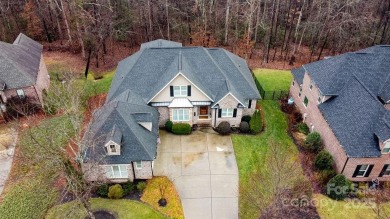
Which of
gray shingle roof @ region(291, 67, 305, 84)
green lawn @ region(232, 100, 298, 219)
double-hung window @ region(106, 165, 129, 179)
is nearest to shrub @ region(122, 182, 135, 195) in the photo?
double-hung window @ region(106, 165, 129, 179)

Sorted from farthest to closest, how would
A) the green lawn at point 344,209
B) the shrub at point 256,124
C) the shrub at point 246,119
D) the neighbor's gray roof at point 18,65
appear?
the shrub at point 246,119 < the neighbor's gray roof at point 18,65 < the shrub at point 256,124 < the green lawn at point 344,209

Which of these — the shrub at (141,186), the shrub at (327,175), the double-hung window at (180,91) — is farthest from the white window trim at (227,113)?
the shrub at (141,186)

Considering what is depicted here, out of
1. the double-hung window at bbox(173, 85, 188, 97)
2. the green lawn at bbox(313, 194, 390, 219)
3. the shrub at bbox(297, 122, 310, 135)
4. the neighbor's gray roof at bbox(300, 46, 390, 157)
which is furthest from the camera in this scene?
the shrub at bbox(297, 122, 310, 135)

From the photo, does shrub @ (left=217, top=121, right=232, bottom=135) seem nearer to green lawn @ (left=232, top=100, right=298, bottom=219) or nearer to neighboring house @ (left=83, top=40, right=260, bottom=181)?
neighboring house @ (left=83, top=40, right=260, bottom=181)

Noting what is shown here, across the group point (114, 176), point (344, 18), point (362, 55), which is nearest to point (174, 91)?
point (114, 176)

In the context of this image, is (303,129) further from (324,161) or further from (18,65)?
(18,65)

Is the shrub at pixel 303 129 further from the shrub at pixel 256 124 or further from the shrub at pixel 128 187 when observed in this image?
the shrub at pixel 128 187
